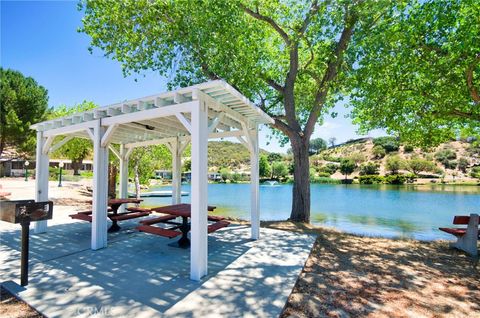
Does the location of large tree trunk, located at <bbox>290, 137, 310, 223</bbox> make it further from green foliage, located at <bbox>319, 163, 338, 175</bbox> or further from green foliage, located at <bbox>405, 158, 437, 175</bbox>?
green foliage, located at <bbox>319, 163, 338, 175</bbox>

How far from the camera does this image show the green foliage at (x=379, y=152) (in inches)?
2810

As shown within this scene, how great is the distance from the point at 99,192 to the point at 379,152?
78985 millimetres

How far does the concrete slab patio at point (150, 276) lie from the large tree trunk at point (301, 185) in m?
2.78

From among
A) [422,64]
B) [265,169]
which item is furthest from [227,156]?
[422,64]

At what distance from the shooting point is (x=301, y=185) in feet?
29.2

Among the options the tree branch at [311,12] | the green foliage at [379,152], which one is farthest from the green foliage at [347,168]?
the tree branch at [311,12]

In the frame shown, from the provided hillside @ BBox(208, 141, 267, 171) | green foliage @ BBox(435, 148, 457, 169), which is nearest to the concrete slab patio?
green foliage @ BBox(435, 148, 457, 169)

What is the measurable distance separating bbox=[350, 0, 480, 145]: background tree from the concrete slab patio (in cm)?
506

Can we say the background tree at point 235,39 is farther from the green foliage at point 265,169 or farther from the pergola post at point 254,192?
the green foliage at point 265,169

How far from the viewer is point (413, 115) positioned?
908cm

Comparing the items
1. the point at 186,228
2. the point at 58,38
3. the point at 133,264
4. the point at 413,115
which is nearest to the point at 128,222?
the point at 186,228

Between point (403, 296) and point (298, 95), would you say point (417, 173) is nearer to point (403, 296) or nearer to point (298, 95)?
point (298, 95)

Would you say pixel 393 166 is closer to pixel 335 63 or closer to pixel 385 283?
pixel 335 63

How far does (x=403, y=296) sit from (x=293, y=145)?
6.17 meters
